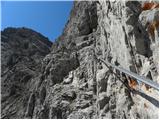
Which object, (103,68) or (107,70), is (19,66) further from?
(107,70)

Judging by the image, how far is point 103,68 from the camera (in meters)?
24.9

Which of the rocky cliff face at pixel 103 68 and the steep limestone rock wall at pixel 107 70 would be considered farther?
the steep limestone rock wall at pixel 107 70

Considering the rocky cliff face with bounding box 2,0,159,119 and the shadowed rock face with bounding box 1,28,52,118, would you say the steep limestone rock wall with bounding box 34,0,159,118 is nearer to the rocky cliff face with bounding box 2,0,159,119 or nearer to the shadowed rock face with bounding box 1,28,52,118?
the rocky cliff face with bounding box 2,0,159,119

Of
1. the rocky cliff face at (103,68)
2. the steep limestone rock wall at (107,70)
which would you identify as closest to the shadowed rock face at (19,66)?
the rocky cliff face at (103,68)

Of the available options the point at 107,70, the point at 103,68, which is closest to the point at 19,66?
the point at 103,68

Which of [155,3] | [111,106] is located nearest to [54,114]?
[111,106]

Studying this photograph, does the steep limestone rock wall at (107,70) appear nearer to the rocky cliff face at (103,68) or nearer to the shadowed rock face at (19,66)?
the rocky cliff face at (103,68)

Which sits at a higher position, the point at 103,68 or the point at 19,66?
the point at 19,66

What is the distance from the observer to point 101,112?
2231cm

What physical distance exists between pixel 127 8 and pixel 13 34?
62.3 metres

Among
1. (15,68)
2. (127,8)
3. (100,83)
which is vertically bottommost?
(100,83)

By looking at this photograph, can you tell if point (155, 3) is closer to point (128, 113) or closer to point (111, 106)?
point (128, 113)

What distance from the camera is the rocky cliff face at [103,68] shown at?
15.9 metres

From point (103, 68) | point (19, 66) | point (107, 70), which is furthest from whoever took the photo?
point (19, 66)
